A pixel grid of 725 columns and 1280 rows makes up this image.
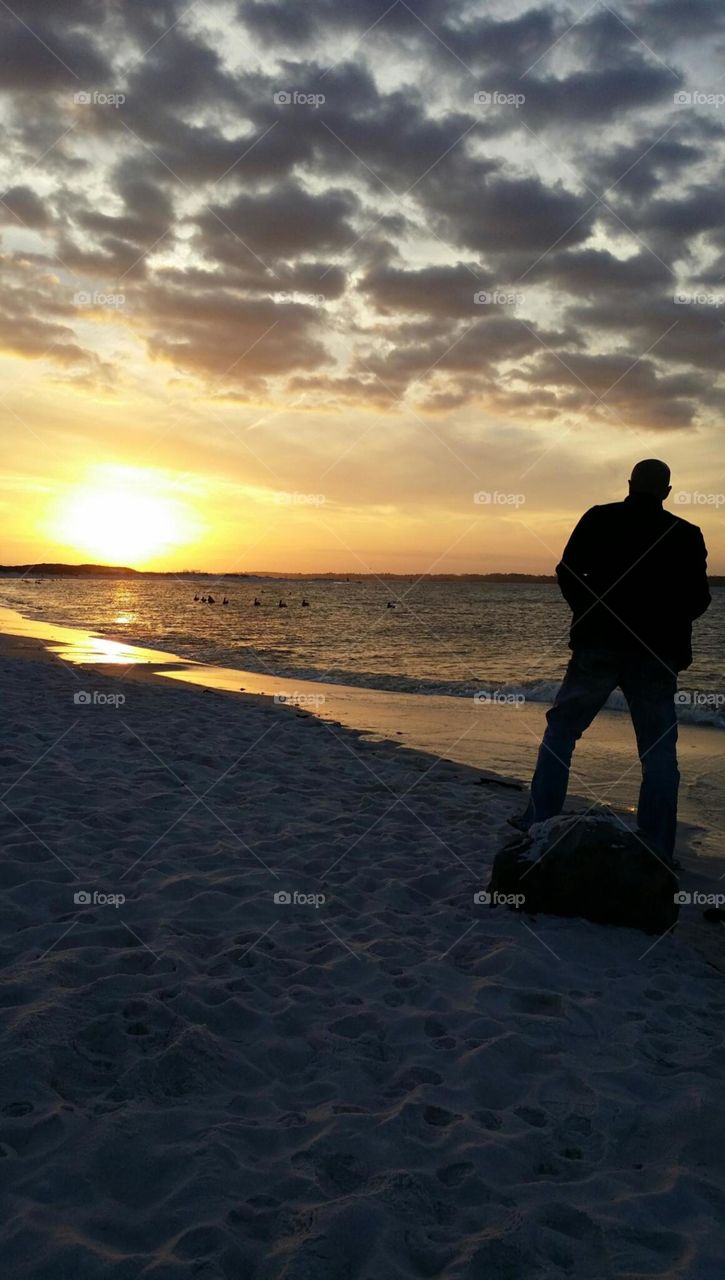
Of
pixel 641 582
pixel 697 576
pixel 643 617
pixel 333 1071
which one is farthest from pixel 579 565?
pixel 333 1071

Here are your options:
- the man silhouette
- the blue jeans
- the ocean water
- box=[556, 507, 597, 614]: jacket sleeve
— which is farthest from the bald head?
the ocean water

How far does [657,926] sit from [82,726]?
7.86 m

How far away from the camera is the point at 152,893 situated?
5.07 m

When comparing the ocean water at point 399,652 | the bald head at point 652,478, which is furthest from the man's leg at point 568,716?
the ocean water at point 399,652

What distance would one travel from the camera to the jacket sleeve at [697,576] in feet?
17.3

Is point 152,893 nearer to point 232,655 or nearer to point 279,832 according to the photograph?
point 279,832

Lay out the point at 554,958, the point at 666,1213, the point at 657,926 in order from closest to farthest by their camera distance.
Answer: the point at 666,1213 → the point at 554,958 → the point at 657,926

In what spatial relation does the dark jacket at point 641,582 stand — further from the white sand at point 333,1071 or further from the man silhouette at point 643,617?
the white sand at point 333,1071

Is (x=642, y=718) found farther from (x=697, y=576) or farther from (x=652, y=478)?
(x=652, y=478)

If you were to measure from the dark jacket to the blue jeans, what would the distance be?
13 cm

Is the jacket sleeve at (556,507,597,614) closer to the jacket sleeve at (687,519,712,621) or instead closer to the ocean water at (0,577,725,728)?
Answer: the jacket sleeve at (687,519,712,621)

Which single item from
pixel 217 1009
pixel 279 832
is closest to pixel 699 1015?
pixel 217 1009

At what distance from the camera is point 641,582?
527 centimetres

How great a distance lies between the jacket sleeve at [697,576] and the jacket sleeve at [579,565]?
0.64 metres
